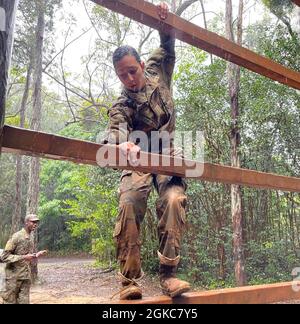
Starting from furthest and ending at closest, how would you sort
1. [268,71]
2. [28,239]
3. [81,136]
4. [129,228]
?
[81,136], [28,239], [268,71], [129,228]

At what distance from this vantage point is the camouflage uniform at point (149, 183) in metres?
1.57

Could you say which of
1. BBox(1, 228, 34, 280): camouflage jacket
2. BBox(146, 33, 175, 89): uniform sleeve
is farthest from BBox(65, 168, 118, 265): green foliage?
BBox(146, 33, 175, 89): uniform sleeve

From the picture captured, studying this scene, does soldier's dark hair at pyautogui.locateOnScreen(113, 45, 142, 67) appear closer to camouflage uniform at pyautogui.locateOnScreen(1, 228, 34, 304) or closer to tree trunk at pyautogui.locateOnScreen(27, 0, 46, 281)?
camouflage uniform at pyautogui.locateOnScreen(1, 228, 34, 304)

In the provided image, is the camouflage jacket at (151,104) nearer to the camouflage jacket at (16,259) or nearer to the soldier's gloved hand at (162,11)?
the soldier's gloved hand at (162,11)

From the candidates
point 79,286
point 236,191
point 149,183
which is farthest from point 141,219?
point 79,286

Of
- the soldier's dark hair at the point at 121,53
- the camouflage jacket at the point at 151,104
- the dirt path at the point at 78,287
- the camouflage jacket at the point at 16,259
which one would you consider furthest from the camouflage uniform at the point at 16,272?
the soldier's dark hair at the point at 121,53

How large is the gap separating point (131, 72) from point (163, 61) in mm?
344

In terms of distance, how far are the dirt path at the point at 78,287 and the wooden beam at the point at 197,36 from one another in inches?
218

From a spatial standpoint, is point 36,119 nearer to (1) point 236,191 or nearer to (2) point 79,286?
(2) point 79,286

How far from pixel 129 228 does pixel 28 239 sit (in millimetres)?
3935

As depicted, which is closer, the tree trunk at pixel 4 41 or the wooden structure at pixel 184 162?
the tree trunk at pixel 4 41

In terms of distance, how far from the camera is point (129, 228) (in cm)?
157
